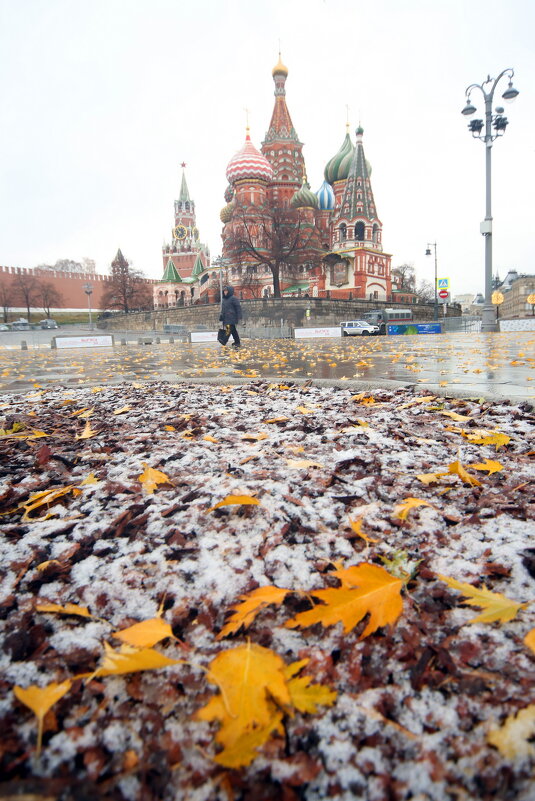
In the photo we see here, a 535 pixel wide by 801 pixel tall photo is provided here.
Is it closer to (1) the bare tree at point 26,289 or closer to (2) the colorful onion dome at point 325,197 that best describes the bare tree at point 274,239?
(2) the colorful onion dome at point 325,197

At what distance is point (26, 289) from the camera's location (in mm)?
69125

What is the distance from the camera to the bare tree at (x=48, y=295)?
7106 centimetres

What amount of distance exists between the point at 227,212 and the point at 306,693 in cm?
5791

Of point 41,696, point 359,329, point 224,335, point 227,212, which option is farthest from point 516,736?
point 227,212

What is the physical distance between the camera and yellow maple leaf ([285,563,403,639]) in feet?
3.51

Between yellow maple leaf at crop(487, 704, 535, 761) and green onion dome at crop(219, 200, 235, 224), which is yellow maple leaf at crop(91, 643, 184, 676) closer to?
yellow maple leaf at crop(487, 704, 535, 761)

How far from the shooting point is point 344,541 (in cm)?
146

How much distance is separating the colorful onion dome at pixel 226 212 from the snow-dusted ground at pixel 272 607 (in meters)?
55.1

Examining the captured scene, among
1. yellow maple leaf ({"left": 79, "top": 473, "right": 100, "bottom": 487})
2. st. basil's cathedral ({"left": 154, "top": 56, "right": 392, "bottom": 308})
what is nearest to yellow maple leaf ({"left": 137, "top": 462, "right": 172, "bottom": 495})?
yellow maple leaf ({"left": 79, "top": 473, "right": 100, "bottom": 487})

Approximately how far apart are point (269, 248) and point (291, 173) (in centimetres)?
1190

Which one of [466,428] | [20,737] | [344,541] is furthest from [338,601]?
[466,428]

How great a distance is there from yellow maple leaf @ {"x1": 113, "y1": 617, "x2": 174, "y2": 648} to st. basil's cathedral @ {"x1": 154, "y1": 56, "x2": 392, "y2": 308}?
48183 mm

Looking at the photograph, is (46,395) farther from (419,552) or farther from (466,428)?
(419,552)

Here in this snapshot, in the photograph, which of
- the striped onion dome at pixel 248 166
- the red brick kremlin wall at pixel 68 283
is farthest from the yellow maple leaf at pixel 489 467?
the red brick kremlin wall at pixel 68 283
